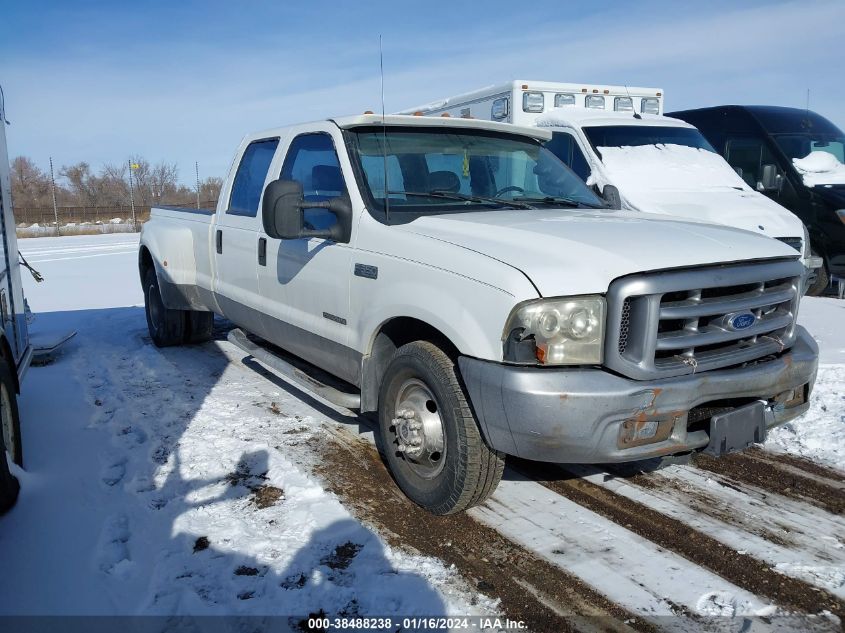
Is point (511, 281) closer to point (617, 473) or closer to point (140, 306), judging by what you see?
point (617, 473)

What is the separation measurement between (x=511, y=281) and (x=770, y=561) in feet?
5.77

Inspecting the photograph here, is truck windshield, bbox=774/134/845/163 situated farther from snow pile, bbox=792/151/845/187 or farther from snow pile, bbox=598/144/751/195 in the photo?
snow pile, bbox=598/144/751/195

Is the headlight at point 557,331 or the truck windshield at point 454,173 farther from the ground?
the truck windshield at point 454,173

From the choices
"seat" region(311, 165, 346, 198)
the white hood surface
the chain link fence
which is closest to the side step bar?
"seat" region(311, 165, 346, 198)

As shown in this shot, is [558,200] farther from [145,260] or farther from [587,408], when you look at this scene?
[145,260]

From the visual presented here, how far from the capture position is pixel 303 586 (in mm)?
3033

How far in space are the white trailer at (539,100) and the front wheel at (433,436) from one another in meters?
6.18

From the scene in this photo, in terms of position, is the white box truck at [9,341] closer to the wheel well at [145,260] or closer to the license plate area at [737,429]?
the wheel well at [145,260]

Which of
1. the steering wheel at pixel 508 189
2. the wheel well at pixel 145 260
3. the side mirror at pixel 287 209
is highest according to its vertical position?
the steering wheel at pixel 508 189

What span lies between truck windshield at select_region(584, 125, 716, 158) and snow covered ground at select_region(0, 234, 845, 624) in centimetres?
398

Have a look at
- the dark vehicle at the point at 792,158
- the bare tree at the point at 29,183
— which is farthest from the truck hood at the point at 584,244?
the bare tree at the point at 29,183

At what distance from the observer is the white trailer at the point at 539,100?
9094 millimetres

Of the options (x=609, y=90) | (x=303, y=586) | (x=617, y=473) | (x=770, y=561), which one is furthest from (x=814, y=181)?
(x=303, y=586)

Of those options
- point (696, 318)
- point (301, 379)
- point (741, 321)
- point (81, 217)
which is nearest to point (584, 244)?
point (696, 318)
